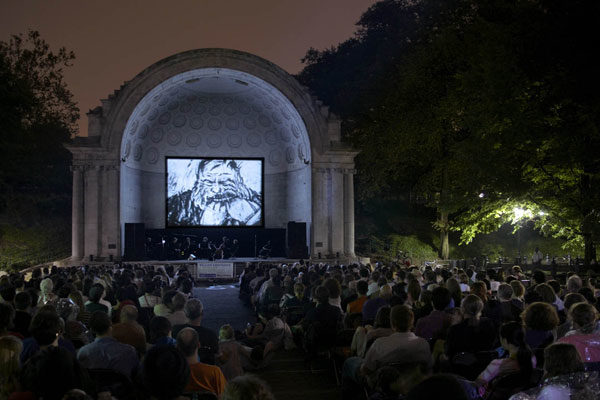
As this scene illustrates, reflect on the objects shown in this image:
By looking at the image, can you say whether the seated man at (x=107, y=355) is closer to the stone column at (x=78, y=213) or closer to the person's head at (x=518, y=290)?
the person's head at (x=518, y=290)

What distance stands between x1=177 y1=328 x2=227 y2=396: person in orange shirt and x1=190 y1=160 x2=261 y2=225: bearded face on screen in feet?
82.4

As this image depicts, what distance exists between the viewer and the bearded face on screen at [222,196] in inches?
1182

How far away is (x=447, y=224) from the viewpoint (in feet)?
104

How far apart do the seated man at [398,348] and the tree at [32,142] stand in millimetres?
27159

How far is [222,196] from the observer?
30.1 m

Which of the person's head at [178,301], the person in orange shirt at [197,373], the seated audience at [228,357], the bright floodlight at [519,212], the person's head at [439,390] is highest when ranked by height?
the bright floodlight at [519,212]

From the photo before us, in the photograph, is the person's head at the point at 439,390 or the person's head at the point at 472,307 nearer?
the person's head at the point at 439,390

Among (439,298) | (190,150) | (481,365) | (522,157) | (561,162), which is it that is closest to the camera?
(481,365)

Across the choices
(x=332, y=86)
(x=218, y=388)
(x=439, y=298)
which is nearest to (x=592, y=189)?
(x=439, y=298)

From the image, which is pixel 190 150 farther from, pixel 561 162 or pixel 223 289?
pixel 561 162

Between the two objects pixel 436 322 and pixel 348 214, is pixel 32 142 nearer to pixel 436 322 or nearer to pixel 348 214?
pixel 348 214

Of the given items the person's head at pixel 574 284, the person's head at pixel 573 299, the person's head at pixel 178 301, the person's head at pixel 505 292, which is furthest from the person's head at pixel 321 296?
the person's head at pixel 574 284

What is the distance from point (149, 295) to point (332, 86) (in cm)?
3319

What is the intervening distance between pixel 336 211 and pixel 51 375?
2427cm
